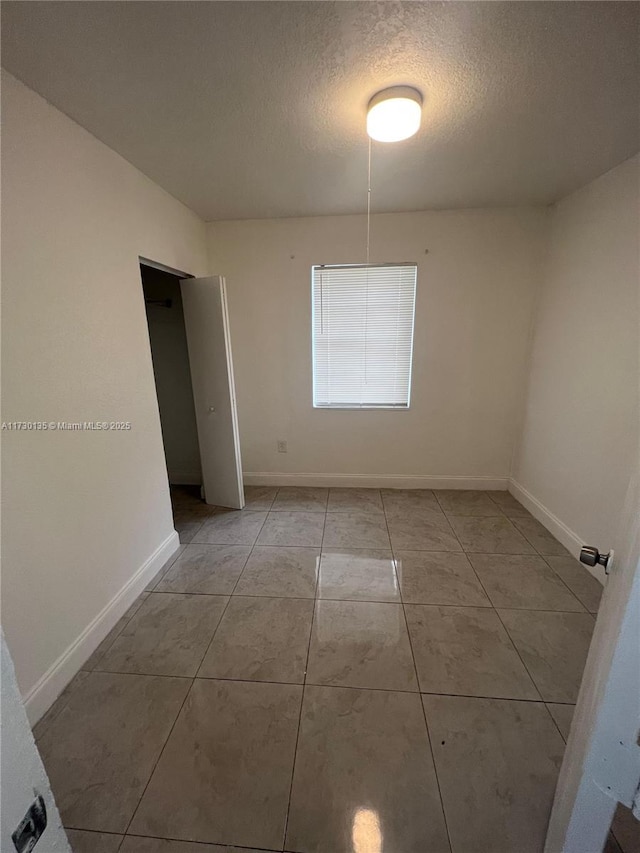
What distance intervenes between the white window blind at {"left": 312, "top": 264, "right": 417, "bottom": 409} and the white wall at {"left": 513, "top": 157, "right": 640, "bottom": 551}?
1.07 metres

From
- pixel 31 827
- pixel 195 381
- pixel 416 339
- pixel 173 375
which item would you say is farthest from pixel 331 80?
pixel 173 375

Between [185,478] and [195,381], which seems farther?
[185,478]

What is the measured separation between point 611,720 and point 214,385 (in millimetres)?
2663

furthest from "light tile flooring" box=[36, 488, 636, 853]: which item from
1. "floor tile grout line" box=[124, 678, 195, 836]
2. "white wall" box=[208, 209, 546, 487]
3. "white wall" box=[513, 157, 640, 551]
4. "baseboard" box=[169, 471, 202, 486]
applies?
"baseboard" box=[169, 471, 202, 486]

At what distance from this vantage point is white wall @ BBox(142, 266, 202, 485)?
3.03 meters

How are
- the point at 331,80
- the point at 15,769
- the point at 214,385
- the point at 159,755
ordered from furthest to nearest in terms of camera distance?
the point at 214,385
the point at 331,80
the point at 159,755
the point at 15,769

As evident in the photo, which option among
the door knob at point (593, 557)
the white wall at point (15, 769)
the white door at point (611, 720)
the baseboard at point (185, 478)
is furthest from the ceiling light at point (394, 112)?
the baseboard at point (185, 478)

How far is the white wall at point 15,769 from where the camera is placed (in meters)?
0.47

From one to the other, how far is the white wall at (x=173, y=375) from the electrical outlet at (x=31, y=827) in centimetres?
272

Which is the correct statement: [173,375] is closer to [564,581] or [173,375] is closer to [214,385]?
[214,385]

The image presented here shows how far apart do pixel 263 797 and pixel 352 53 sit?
2584mm

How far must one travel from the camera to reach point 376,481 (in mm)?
3266

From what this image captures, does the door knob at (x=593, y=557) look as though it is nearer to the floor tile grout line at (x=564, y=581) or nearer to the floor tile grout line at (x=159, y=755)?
the floor tile grout line at (x=564, y=581)

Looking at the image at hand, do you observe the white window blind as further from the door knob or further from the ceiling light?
the door knob
